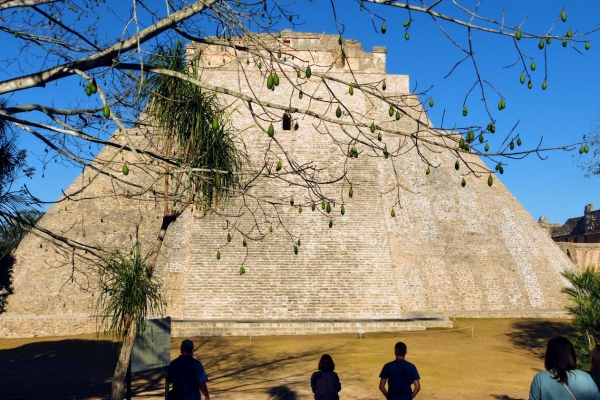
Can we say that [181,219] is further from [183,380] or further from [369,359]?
[183,380]

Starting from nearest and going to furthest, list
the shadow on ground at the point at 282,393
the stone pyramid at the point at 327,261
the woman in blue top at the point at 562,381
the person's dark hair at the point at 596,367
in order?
1. the woman in blue top at the point at 562,381
2. the person's dark hair at the point at 596,367
3. the shadow on ground at the point at 282,393
4. the stone pyramid at the point at 327,261

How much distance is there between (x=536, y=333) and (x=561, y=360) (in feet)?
34.7

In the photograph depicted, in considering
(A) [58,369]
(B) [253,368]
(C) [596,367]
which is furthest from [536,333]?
(C) [596,367]

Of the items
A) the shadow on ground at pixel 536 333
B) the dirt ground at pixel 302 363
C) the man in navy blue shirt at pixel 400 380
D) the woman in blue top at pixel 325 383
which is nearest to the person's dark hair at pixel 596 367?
the man in navy blue shirt at pixel 400 380

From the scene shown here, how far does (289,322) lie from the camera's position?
1291cm

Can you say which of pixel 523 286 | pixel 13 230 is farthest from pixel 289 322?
pixel 13 230

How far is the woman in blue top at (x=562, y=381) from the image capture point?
2992mm

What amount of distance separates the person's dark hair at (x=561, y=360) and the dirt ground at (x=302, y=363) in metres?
4.64

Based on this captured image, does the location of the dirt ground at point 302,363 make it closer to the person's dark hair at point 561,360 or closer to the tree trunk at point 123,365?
the tree trunk at point 123,365

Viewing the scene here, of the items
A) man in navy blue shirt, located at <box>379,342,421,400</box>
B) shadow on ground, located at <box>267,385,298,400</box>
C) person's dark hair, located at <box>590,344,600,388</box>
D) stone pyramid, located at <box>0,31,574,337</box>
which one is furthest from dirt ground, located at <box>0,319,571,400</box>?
person's dark hair, located at <box>590,344,600,388</box>

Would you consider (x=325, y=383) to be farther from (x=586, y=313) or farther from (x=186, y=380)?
(x=586, y=313)

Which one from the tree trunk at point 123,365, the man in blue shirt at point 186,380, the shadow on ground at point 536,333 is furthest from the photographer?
the shadow on ground at point 536,333

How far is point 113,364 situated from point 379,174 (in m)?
9.92

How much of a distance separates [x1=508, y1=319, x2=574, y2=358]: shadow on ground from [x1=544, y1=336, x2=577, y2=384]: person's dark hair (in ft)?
26.6
